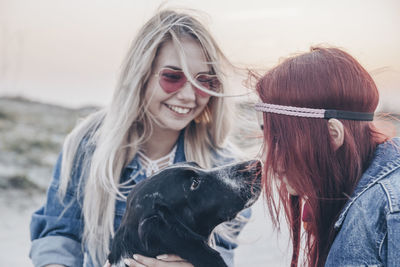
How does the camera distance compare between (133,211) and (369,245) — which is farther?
(133,211)

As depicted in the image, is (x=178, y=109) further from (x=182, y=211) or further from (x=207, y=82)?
(x=182, y=211)

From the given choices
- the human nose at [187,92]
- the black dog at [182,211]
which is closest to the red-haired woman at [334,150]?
the black dog at [182,211]

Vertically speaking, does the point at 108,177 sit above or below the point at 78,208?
above

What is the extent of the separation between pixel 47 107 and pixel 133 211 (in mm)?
10595

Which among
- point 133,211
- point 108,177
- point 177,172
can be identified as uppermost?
point 177,172

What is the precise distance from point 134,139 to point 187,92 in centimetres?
55

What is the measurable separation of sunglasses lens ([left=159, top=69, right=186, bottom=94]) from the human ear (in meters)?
1.21

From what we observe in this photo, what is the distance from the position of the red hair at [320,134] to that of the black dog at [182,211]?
393mm

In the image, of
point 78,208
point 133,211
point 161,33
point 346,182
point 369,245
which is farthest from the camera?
point 78,208

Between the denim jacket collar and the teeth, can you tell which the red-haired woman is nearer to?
the denim jacket collar

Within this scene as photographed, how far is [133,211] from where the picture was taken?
212cm

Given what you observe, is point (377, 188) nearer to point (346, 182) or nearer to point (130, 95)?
point (346, 182)

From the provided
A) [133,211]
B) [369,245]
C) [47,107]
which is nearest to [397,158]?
[369,245]

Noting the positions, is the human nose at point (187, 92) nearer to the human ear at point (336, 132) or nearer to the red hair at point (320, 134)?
the red hair at point (320, 134)
